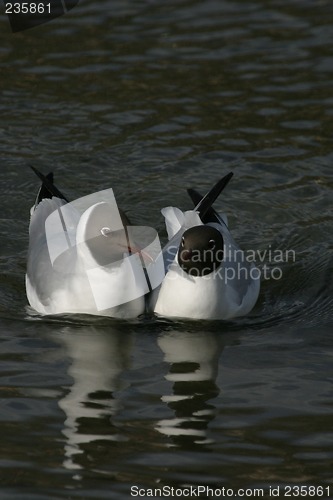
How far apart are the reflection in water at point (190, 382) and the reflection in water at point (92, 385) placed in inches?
12.8

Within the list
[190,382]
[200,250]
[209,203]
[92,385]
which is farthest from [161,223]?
[92,385]

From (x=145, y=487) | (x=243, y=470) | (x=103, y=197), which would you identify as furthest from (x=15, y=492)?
(x=103, y=197)

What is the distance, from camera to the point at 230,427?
21.9 feet

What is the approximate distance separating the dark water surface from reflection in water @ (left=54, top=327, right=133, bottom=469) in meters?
0.02

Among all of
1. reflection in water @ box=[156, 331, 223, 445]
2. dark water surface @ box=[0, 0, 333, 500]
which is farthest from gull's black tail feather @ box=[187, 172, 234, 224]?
reflection in water @ box=[156, 331, 223, 445]

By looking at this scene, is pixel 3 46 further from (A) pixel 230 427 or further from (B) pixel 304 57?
(A) pixel 230 427

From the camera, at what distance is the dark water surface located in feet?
20.9

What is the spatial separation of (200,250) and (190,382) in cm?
113

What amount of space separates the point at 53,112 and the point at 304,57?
121 inches

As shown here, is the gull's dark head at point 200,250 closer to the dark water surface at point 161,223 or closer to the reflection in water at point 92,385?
the dark water surface at point 161,223

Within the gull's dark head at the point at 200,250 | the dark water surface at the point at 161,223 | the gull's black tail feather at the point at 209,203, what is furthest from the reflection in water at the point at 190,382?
the gull's black tail feather at the point at 209,203

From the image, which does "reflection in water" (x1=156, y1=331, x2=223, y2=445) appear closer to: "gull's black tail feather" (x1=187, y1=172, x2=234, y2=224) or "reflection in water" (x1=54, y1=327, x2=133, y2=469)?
"reflection in water" (x1=54, y1=327, x2=133, y2=469)

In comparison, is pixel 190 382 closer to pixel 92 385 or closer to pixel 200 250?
pixel 92 385

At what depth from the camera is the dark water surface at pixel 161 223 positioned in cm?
636
